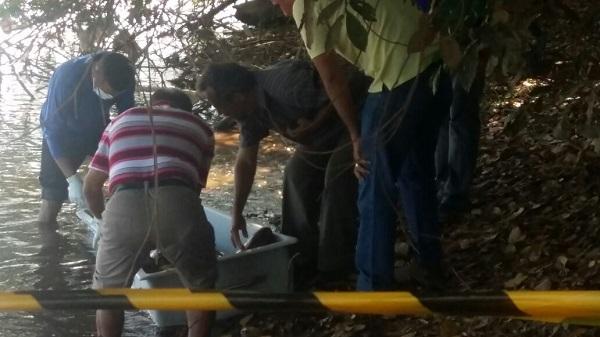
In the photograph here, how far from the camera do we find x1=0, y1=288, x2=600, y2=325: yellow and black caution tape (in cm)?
250

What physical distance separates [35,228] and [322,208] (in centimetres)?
299

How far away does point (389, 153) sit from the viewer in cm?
444

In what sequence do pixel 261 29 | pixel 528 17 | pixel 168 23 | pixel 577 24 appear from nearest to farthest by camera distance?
pixel 528 17
pixel 168 23
pixel 577 24
pixel 261 29

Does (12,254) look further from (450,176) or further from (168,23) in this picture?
(168,23)

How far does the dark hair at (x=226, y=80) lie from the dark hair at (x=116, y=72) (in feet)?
1.29

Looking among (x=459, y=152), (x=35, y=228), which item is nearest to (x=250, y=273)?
(x=459, y=152)

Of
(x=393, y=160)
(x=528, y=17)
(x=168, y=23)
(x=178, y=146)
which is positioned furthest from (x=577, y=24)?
(x=178, y=146)

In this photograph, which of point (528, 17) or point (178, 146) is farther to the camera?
point (178, 146)

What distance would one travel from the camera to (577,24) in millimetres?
3676

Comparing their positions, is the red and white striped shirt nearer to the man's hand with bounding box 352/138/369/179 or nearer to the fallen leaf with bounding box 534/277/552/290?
the man's hand with bounding box 352/138/369/179

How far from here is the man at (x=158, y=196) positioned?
14.1 feet

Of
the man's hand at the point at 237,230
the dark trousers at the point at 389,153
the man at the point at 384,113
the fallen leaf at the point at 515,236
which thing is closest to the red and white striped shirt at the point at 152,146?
the man at the point at 384,113

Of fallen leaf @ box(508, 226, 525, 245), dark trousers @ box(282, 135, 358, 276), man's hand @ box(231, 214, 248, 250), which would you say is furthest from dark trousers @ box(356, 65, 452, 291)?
man's hand @ box(231, 214, 248, 250)

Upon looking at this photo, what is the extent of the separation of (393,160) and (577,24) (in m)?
1.14
